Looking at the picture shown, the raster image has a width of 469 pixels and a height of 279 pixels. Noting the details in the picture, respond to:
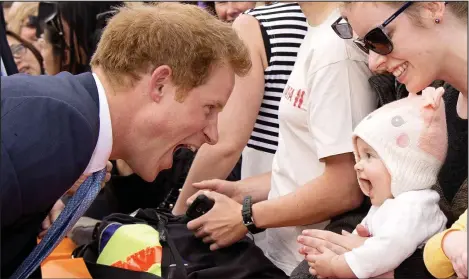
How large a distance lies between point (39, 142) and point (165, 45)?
469 mm

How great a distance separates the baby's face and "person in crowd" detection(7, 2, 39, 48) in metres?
3.34

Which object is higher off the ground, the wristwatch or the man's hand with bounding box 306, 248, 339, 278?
the man's hand with bounding box 306, 248, 339, 278

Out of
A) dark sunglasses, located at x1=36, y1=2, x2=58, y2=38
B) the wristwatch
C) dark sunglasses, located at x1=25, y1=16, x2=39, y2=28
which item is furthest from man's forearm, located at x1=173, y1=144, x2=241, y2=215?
dark sunglasses, located at x1=25, y1=16, x2=39, y2=28

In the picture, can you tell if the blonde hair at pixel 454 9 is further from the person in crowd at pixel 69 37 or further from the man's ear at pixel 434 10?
the person in crowd at pixel 69 37

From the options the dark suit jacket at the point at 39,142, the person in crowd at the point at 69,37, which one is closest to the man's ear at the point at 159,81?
the dark suit jacket at the point at 39,142

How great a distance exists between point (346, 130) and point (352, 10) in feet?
1.26

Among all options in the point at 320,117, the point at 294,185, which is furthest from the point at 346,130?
the point at 294,185

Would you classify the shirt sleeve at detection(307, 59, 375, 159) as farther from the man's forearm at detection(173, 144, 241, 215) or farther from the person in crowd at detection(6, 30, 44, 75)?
the person in crowd at detection(6, 30, 44, 75)

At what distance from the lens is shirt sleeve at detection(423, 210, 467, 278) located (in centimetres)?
193

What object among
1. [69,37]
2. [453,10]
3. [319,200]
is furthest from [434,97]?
[69,37]

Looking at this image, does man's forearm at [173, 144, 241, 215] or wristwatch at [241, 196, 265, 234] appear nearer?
wristwatch at [241, 196, 265, 234]

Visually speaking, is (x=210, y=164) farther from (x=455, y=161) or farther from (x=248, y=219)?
(x=455, y=161)

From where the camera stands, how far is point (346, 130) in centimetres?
232

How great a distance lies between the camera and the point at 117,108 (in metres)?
1.94
